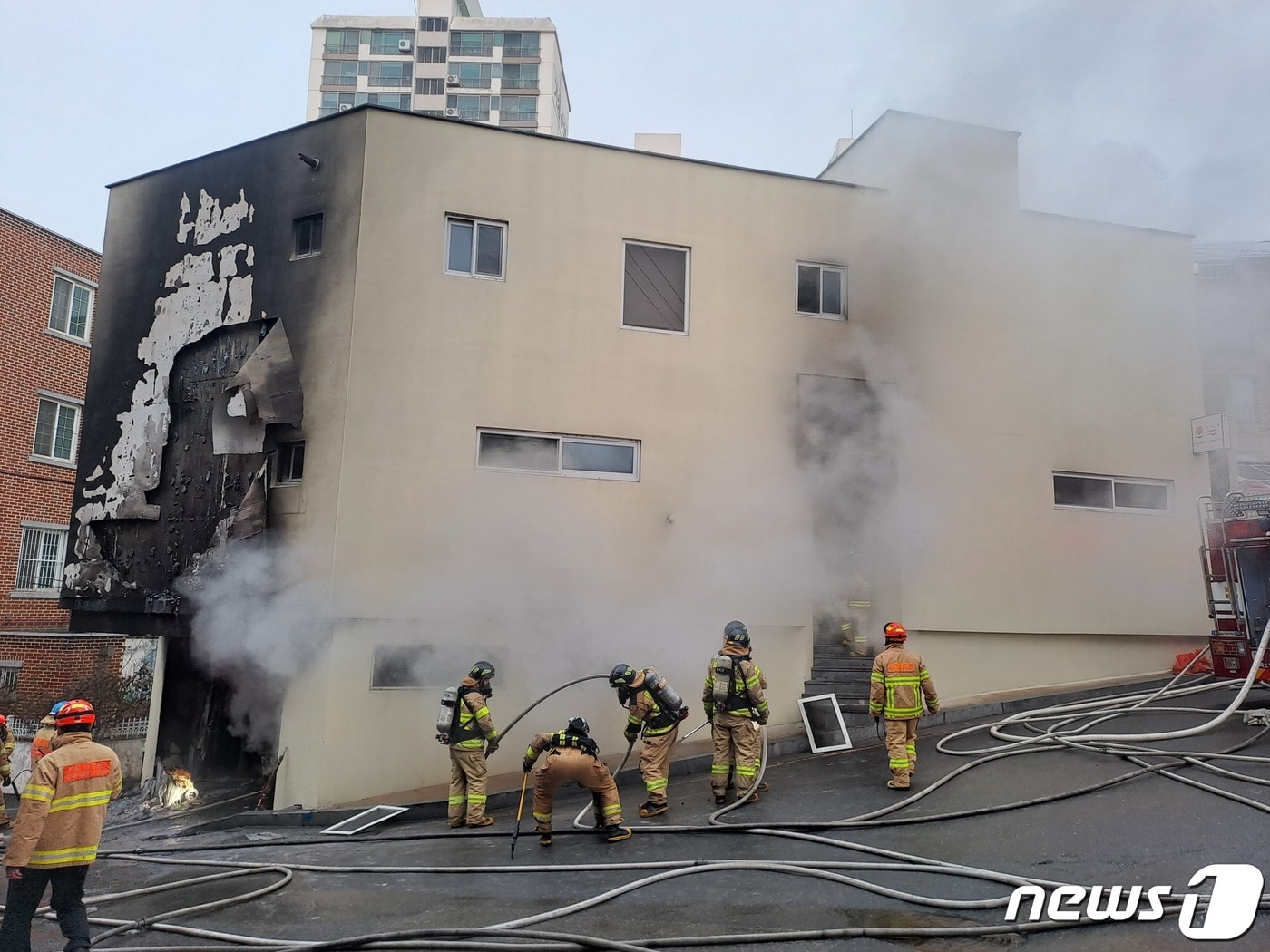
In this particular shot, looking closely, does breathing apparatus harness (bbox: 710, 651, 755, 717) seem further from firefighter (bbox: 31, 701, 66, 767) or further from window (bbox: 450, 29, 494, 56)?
window (bbox: 450, 29, 494, 56)

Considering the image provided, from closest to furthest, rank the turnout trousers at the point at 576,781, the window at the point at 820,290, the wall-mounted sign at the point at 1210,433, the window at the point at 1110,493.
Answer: the turnout trousers at the point at 576,781
the window at the point at 820,290
the wall-mounted sign at the point at 1210,433
the window at the point at 1110,493

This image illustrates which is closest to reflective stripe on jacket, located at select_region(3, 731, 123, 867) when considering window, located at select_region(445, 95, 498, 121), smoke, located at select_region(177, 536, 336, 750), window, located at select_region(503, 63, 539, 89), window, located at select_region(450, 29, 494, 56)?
smoke, located at select_region(177, 536, 336, 750)

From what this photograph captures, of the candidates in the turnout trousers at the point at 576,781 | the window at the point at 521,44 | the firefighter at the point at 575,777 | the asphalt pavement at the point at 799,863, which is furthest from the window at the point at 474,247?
the window at the point at 521,44

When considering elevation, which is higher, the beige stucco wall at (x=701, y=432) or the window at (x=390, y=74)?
the window at (x=390, y=74)

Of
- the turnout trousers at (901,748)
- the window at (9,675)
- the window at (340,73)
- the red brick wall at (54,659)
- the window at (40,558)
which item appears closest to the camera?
the turnout trousers at (901,748)

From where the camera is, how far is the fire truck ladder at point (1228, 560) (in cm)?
834

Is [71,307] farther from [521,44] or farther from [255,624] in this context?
[521,44]

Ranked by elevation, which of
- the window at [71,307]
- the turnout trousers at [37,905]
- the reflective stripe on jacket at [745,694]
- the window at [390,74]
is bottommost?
the turnout trousers at [37,905]

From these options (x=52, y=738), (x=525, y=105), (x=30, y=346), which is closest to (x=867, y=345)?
(x=52, y=738)

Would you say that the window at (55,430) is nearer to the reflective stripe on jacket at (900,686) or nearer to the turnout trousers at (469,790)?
the turnout trousers at (469,790)

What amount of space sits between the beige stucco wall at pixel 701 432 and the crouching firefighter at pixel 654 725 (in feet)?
8.04

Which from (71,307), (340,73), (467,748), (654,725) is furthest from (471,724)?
(340,73)

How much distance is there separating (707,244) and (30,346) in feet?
48.2

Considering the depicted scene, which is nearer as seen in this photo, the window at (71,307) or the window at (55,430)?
the window at (55,430)
